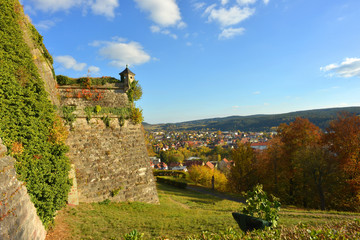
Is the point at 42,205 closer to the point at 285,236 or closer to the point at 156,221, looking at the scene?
the point at 156,221

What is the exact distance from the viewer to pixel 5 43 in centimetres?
677

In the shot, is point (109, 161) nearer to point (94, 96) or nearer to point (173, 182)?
point (94, 96)

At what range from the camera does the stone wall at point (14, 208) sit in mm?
4211

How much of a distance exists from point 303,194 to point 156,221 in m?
20.2

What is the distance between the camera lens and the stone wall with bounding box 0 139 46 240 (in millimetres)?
4211

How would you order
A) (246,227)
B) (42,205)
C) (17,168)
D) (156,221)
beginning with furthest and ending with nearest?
1. (156,221)
2. (42,205)
3. (17,168)
4. (246,227)

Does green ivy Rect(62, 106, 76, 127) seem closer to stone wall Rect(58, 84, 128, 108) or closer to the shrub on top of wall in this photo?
the shrub on top of wall

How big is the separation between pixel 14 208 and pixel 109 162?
7192mm

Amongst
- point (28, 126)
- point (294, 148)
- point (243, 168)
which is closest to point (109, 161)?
point (28, 126)

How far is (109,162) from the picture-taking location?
1184cm

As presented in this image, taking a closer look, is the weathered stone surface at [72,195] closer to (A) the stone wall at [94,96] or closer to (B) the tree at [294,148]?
(A) the stone wall at [94,96]

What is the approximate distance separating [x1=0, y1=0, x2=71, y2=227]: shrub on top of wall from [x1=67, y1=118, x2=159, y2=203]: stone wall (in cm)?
230

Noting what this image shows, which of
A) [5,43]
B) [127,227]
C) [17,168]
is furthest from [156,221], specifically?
[5,43]

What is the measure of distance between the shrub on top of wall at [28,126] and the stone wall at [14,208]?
0.36 m
